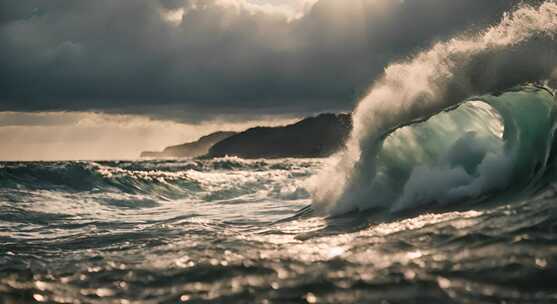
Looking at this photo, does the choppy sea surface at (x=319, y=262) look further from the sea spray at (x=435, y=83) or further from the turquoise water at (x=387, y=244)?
the sea spray at (x=435, y=83)

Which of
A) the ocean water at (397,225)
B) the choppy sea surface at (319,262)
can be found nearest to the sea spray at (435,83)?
the ocean water at (397,225)

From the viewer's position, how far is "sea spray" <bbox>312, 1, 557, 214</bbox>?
34.0 ft

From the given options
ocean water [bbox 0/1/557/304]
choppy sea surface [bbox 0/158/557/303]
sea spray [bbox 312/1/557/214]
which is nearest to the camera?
choppy sea surface [bbox 0/158/557/303]

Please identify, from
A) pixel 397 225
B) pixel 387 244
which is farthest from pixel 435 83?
pixel 387 244

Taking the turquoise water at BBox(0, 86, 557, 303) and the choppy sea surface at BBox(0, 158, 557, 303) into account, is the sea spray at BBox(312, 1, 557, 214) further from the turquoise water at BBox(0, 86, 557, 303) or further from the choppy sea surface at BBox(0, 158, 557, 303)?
the choppy sea surface at BBox(0, 158, 557, 303)

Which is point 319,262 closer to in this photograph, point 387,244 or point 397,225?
point 387,244

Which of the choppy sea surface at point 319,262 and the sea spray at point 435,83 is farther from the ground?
the sea spray at point 435,83

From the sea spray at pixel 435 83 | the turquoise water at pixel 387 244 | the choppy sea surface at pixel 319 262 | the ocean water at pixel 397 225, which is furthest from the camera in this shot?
the sea spray at pixel 435 83

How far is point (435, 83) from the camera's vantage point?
1132 cm

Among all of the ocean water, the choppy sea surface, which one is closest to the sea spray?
the ocean water

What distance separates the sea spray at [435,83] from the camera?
10375 mm

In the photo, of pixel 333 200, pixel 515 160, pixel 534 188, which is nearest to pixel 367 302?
pixel 534 188

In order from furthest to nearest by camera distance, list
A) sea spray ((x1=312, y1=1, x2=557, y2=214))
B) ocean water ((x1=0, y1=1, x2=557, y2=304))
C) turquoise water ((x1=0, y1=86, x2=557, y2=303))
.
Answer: sea spray ((x1=312, y1=1, x2=557, y2=214)) < ocean water ((x1=0, y1=1, x2=557, y2=304)) < turquoise water ((x1=0, y1=86, x2=557, y2=303))

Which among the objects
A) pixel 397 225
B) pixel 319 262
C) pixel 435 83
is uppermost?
pixel 435 83
